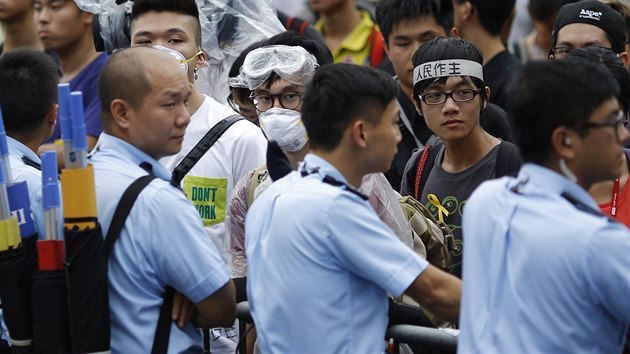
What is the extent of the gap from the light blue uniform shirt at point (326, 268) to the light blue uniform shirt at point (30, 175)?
3.69ft

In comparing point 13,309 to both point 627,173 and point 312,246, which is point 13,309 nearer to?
point 312,246

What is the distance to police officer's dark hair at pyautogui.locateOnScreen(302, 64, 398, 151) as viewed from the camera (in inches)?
151

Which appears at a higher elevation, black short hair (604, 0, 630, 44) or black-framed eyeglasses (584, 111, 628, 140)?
black short hair (604, 0, 630, 44)

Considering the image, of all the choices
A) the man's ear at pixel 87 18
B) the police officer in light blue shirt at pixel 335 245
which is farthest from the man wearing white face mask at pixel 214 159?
the man's ear at pixel 87 18

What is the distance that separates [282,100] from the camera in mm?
5281

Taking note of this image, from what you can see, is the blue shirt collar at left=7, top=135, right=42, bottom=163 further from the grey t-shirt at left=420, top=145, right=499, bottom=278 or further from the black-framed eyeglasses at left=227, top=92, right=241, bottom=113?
the grey t-shirt at left=420, top=145, right=499, bottom=278

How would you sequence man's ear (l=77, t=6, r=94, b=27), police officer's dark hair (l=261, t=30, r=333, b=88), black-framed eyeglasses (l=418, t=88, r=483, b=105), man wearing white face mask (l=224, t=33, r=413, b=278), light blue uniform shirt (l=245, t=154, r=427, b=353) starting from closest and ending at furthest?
light blue uniform shirt (l=245, t=154, r=427, b=353)
man wearing white face mask (l=224, t=33, r=413, b=278)
black-framed eyeglasses (l=418, t=88, r=483, b=105)
police officer's dark hair (l=261, t=30, r=333, b=88)
man's ear (l=77, t=6, r=94, b=27)

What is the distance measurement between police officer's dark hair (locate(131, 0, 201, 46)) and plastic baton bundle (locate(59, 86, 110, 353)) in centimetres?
233

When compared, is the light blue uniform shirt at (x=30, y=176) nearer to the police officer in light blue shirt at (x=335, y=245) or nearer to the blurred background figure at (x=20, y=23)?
the police officer in light blue shirt at (x=335, y=245)

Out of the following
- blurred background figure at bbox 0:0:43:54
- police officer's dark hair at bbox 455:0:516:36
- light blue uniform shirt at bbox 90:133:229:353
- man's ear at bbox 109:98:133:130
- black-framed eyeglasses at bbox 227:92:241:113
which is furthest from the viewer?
blurred background figure at bbox 0:0:43:54

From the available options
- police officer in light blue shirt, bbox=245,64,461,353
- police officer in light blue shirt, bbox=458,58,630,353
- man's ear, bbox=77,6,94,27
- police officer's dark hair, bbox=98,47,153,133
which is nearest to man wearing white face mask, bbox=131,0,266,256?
police officer's dark hair, bbox=98,47,153,133

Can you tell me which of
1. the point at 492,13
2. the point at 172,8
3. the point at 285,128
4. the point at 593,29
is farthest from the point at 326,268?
the point at 492,13

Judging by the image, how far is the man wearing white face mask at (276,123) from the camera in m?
4.72

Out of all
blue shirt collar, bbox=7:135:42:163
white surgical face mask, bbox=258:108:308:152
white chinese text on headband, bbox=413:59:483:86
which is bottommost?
blue shirt collar, bbox=7:135:42:163
